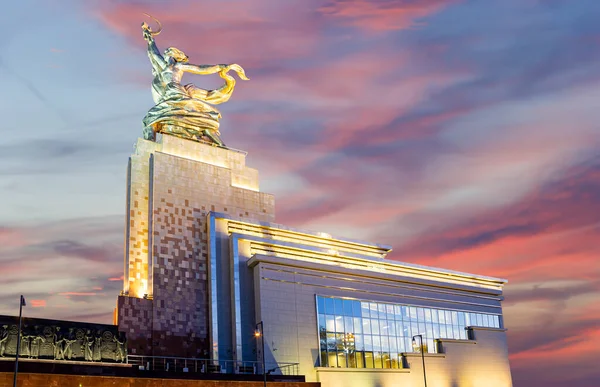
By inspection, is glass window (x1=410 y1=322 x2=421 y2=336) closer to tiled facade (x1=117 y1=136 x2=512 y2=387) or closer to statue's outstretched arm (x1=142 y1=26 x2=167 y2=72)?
tiled facade (x1=117 y1=136 x2=512 y2=387)

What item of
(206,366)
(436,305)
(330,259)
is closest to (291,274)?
(330,259)

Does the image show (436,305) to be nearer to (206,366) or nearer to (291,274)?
(291,274)

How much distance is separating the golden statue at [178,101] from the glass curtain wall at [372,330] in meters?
20.3

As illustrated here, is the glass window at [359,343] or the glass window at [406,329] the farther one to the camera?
the glass window at [406,329]

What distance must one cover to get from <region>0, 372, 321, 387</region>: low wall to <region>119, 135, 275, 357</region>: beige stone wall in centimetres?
712

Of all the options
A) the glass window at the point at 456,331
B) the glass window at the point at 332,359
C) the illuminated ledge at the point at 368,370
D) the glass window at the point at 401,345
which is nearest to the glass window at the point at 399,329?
the glass window at the point at 401,345

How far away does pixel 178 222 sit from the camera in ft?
193

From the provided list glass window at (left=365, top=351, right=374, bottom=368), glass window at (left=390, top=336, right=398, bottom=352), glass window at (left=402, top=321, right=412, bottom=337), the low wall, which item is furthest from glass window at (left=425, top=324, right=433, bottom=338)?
the low wall

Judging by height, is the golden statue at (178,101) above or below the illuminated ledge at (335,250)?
above

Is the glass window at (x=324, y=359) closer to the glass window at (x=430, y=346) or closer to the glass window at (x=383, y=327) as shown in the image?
the glass window at (x=383, y=327)

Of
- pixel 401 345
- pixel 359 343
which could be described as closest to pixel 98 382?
pixel 359 343

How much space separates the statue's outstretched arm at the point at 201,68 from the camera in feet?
223

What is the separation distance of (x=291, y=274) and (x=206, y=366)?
1044cm

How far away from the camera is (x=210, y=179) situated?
62.7 meters
